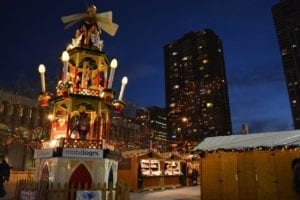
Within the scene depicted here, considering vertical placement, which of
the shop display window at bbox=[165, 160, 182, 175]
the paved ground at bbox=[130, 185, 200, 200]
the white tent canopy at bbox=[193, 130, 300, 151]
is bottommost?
the paved ground at bbox=[130, 185, 200, 200]

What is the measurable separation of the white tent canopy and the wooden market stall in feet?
41.1

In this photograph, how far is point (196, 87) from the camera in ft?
520

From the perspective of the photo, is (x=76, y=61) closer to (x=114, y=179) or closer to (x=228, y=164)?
(x=114, y=179)

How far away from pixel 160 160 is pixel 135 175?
4.27 m

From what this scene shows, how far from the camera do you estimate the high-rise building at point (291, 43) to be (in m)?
124

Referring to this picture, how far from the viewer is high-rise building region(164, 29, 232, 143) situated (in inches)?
5555

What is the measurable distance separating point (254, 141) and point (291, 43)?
132 m

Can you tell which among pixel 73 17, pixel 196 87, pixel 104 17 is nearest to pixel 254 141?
pixel 104 17

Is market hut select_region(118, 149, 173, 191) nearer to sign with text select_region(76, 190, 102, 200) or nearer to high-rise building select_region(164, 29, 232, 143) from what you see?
sign with text select_region(76, 190, 102, 200)

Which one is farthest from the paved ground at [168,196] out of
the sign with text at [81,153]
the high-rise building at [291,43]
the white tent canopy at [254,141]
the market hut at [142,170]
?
the high-rise building at [291,43]

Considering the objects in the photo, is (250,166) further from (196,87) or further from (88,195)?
Result: (196,87)

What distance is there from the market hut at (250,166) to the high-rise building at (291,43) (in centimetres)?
11051

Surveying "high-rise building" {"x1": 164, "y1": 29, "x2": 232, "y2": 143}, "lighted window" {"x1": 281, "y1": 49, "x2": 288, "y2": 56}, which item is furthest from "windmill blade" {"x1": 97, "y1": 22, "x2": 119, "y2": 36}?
"lighted window" {"x1": 281, "y1": 49, "x2": 288, "y2": 56}

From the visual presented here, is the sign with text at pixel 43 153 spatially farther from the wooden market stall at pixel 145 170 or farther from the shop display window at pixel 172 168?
the shop display window at pixel 172 168
